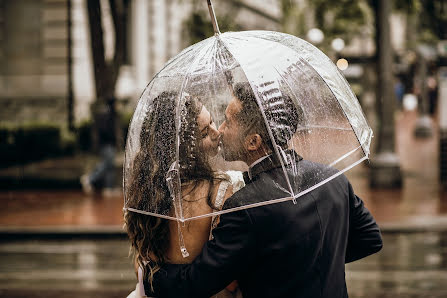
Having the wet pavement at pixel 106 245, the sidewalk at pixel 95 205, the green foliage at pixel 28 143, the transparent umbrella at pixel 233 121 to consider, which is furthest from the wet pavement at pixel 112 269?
the green foliage at pixel 28 143

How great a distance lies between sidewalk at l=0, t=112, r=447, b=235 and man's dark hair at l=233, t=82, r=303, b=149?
7743mm

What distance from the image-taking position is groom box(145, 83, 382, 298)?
2.42 metres

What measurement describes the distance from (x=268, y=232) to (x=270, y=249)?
0.20ft

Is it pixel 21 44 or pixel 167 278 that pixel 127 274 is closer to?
pixel 167 278

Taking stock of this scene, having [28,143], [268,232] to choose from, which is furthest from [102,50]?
[268,232]

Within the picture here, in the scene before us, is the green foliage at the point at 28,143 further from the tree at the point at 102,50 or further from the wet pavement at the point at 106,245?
the wet pavement at the point at 106,245

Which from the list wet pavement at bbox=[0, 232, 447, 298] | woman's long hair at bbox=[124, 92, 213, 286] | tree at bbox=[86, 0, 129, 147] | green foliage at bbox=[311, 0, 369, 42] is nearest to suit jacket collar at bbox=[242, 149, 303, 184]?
woman's long hair at bbox=[124, 92, 213, 286]

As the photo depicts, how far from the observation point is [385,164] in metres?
13.9

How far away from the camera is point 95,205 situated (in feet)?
42.1

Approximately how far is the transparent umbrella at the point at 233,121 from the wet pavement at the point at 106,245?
435 cm

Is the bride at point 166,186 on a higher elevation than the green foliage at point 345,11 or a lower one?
lower

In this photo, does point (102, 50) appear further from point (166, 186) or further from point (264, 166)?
point (264, 166)

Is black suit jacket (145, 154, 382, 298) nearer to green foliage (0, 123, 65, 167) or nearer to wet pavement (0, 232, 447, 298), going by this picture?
wet pavement (0, 232, 447, 298)

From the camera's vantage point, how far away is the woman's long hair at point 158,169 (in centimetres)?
264
